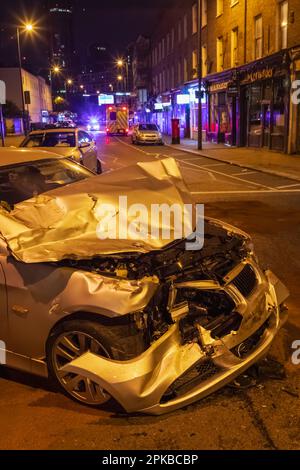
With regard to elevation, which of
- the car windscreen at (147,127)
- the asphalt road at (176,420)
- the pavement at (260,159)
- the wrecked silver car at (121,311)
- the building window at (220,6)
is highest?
the building window at (220,6)

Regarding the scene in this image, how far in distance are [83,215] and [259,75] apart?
24982 mm

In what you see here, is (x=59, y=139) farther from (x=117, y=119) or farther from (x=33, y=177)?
(x=117, y=119)

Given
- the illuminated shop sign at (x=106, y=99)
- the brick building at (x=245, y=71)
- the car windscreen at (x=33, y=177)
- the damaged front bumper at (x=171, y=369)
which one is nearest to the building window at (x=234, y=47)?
the brick building at (x=245, y=71)

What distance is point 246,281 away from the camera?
3.99 meters

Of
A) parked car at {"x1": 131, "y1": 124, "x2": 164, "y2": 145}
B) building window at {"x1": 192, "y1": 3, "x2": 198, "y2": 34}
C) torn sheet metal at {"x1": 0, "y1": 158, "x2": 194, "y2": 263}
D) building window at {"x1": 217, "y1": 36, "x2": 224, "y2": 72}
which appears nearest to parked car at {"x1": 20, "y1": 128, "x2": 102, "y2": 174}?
torn sheet metal at {"x1": 0, "y1": 158, "x2": 194, "y2": 263}

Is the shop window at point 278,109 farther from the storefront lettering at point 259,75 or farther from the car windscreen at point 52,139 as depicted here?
the car windscreen at point 52,139

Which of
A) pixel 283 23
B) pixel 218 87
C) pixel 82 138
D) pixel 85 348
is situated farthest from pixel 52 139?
pixel 218 87

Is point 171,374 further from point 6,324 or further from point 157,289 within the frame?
point 6,324

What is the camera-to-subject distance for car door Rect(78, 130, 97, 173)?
13.5 m

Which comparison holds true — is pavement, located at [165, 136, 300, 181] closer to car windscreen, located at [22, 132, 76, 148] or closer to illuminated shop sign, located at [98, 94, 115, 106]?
car windscreen, located at [22, 132, 76, 148]

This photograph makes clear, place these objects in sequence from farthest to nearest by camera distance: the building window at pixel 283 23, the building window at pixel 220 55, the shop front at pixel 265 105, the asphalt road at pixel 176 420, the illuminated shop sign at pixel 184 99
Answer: the illuminated shop sign at pixel 184 99
the building window at pixel 220 55
the shop front at pixel 265 105
the building window at pixel 283 23
the asphalt road at pixel 176 420

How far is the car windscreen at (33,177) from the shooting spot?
4879 mm

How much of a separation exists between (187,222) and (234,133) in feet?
93.2

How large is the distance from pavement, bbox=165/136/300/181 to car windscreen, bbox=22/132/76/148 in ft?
22.7
